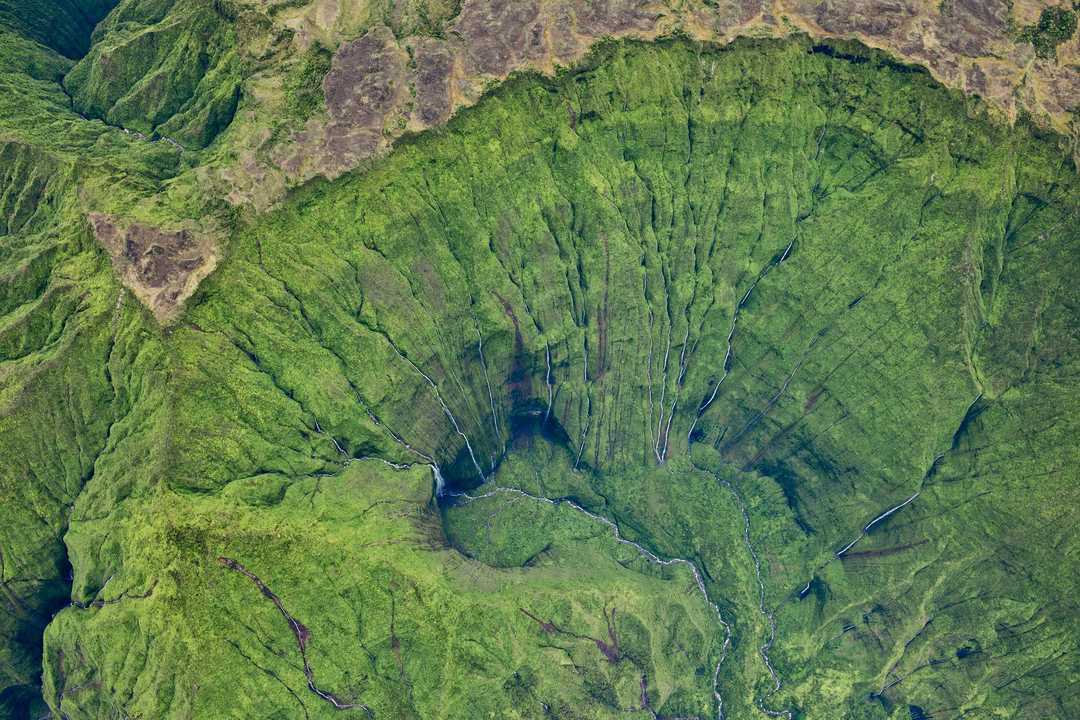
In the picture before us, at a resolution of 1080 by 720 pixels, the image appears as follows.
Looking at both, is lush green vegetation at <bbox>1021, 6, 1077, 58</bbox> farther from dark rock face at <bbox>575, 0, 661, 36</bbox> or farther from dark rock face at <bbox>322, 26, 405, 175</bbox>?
dark rock face at <bbox>322, 26, 405, 175</bbox>

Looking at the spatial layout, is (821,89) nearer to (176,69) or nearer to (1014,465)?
(1014,465)

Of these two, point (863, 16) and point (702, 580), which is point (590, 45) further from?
point (702, 580)

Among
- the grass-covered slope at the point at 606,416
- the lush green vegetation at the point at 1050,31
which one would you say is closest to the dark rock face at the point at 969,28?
the lush green vegetation at the point at 1050,31

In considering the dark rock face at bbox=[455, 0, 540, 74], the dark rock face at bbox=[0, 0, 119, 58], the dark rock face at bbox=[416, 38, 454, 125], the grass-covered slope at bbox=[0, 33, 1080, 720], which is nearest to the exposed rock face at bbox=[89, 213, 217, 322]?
the grass-covered slope at bbox=[0, 33, 1080, 720]

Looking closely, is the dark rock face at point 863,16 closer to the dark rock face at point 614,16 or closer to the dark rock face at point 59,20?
the dark rock face at point 614,16

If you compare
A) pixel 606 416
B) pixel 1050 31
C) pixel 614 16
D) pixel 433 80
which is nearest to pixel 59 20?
pixel 433 80

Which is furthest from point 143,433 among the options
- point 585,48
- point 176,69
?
point 585,48
